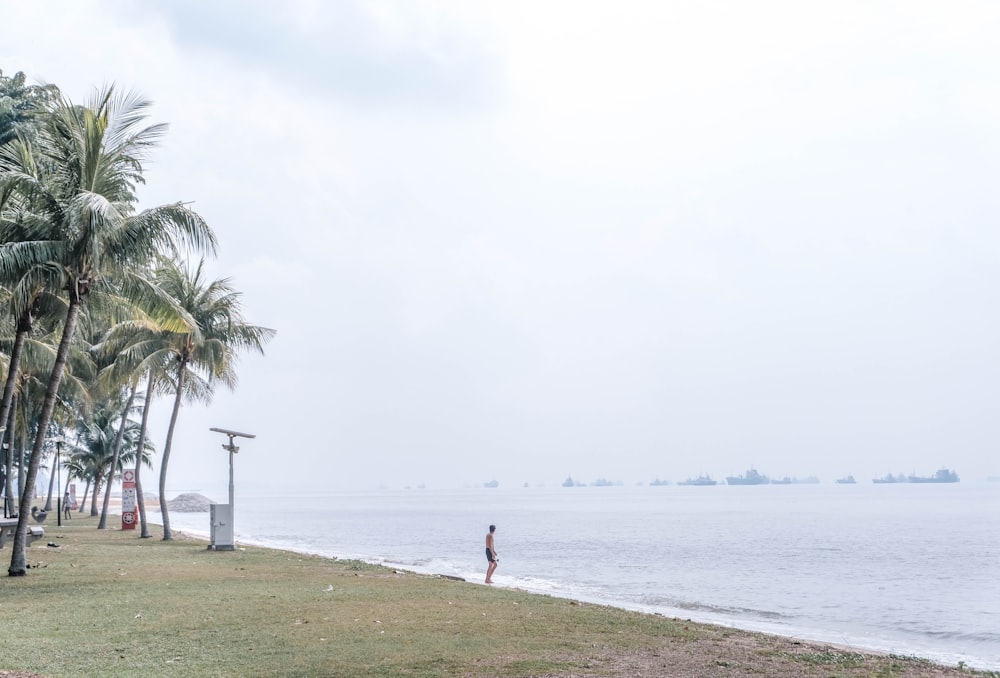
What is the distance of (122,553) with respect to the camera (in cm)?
2405

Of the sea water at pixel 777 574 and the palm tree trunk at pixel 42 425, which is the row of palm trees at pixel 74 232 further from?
the sea water at pixel 777 574

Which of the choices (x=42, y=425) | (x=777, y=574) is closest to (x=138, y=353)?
(x=42, y=425)

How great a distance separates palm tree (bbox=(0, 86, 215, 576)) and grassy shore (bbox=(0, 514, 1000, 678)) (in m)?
4.73

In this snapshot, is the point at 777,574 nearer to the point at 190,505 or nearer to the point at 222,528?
the point at 222,528

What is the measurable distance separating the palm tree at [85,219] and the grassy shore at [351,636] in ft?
15.5

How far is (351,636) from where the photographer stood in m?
10.9

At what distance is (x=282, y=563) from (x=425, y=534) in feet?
138

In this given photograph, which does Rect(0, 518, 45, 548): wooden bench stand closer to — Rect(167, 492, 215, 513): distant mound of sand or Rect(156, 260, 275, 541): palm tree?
Rect(156, 260, 275, 541): palm tree

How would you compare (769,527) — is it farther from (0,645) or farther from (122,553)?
(0,645)

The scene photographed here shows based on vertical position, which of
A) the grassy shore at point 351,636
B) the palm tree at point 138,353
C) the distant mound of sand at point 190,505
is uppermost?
the palm tree at point 138,353

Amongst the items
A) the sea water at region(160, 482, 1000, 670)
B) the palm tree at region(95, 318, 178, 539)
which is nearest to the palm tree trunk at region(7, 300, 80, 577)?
the palm tree at region(95, 318, 178, 539)

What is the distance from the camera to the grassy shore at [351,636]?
9281 millimetres

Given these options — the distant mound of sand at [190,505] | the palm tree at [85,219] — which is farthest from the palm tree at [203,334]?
the distant mound of sand at [190,505]

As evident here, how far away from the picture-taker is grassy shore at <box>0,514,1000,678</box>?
365 inches
